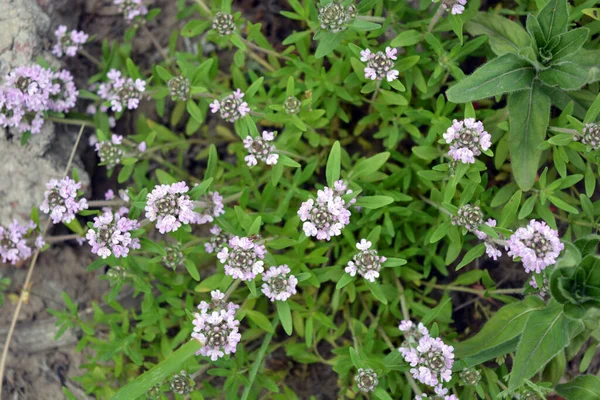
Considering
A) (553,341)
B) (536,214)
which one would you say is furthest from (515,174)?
(553,341)

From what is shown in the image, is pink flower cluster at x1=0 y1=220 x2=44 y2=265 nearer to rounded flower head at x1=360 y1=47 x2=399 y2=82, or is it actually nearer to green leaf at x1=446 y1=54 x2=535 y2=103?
rounded flower head at x1=360 y1=47 x2=399 y2=82

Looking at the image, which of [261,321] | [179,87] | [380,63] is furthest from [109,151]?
[380,63]

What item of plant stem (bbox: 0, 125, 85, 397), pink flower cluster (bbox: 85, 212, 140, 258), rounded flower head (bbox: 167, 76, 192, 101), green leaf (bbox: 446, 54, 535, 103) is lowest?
plant stem (bbox: 0, 125, 85, 397)

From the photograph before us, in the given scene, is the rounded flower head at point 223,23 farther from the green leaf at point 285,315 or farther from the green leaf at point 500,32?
the green leaf at point 285,315

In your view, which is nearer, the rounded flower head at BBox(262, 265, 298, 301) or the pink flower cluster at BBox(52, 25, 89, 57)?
the rounded flower head at BBox(262, 265, 298, 301)

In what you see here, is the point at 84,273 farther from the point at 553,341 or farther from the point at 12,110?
the point at 553,341

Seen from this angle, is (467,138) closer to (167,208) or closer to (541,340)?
(541,340)

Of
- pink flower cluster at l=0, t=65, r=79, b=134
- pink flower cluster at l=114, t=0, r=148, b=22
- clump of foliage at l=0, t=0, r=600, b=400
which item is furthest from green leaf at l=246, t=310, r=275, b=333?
pink flower cluster at l=114, t=0, r=148, b=22
